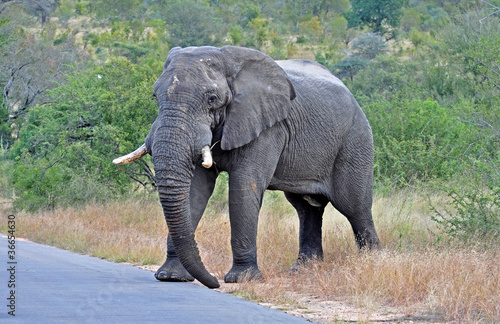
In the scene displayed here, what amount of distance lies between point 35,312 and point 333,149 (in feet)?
15.6

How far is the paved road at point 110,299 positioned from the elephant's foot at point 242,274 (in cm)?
46

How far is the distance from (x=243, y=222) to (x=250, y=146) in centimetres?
76

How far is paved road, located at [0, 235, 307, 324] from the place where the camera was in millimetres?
5645

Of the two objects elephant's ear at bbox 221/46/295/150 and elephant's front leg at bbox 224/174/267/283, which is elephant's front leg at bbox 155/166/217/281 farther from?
elephant's ear at bbox 221/46/295/150

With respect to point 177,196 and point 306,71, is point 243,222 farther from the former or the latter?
point 306,71

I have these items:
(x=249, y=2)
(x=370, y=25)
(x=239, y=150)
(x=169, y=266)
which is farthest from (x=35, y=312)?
(x=249, y=2)

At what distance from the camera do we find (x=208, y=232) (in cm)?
1195

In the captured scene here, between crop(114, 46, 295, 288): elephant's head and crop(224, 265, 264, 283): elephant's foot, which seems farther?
crop(224, 265, 264, 283): elephant's foot

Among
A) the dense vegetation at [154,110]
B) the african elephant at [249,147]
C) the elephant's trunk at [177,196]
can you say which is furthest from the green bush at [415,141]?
the elephant's trunk at [177,196]

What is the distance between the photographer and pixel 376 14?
53.9m

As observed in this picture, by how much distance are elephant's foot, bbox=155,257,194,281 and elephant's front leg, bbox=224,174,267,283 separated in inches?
16.6

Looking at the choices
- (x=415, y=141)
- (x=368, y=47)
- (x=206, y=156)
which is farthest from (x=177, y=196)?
(x=368, y=47)

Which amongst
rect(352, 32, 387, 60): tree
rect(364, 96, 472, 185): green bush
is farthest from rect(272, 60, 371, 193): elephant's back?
rect(352, 32, 387, 60): tree

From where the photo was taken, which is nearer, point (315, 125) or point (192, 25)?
point (315, 125)
